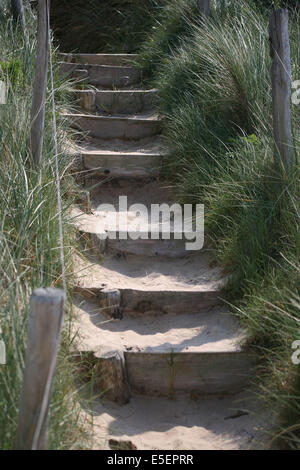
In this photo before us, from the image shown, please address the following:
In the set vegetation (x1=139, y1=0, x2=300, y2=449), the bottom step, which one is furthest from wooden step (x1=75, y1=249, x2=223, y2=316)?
the bottom step

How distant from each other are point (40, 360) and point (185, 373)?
1.39 m

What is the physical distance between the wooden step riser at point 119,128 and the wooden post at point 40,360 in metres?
4.00

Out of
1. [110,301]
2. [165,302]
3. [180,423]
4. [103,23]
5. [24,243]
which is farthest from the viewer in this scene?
[103,23]

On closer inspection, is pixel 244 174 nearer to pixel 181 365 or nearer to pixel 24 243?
pixel 181 365

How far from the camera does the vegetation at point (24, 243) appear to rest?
2297 millimetres

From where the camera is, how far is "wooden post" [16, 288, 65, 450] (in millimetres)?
1844

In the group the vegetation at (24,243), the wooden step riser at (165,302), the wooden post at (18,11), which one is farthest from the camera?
the wooden post at (18,11)

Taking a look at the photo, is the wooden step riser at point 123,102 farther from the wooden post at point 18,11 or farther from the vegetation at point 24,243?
the vegetation at point 24,243

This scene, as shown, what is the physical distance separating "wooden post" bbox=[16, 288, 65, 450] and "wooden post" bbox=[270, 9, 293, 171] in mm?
2133

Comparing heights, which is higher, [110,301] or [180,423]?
[110,301]

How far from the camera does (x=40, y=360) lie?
188 centimetres

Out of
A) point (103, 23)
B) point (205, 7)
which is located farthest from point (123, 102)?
point (103, 23)

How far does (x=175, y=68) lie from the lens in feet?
18.7

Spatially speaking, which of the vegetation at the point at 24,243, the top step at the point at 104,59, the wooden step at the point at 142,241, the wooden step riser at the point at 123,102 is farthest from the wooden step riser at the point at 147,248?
the top step at the point at 104,59
